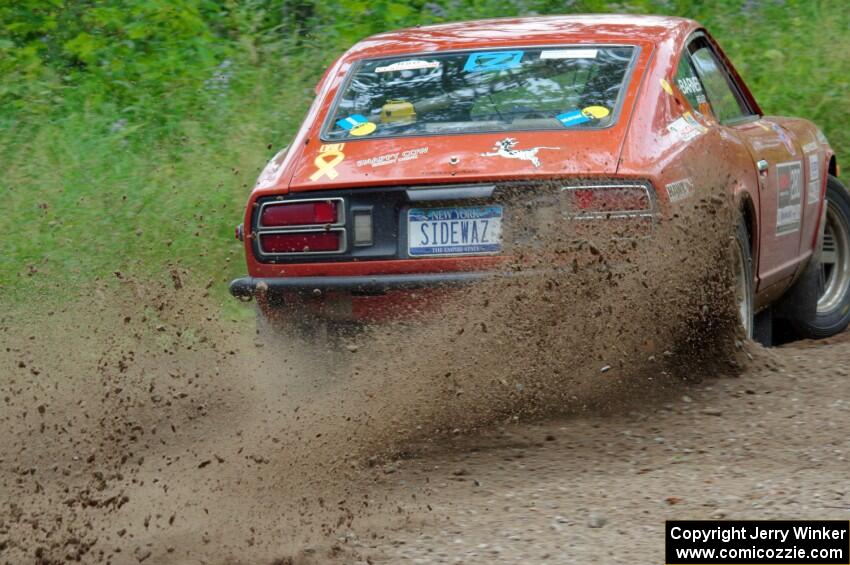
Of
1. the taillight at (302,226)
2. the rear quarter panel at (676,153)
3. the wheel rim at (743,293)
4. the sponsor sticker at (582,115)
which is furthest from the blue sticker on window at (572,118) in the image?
the taillight at (302,226)

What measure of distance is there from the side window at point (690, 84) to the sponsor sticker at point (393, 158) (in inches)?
52.3

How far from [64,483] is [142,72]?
6.74 m

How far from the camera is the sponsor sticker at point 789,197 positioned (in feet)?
21.6

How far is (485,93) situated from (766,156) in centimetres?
154

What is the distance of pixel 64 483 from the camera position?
4891 mm

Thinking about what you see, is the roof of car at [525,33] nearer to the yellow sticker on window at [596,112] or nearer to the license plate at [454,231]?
the yellow sticker on window at [596,112]

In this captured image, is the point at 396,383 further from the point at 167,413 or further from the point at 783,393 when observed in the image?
the point at 783,393

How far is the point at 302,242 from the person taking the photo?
17.8 ft

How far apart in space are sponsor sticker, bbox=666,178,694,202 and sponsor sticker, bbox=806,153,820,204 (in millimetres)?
1909

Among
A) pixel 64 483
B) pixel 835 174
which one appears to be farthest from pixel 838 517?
pixel 835 174

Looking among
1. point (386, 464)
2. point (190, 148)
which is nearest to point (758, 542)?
point (386, 464)

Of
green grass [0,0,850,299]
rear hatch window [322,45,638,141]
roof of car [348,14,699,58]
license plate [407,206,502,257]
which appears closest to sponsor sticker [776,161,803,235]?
roof of car [348,14,699,58]

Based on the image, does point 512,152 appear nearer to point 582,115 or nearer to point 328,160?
point 582,115

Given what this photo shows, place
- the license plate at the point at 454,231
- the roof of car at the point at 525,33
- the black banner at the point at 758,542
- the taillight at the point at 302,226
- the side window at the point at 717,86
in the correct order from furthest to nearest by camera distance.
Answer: the side window at the point at 717,86, the roof of car at the point at 525,33, the taillight at the point at 302,226, the license plate at the point at 454,231, the black banner at the point at 758,542
